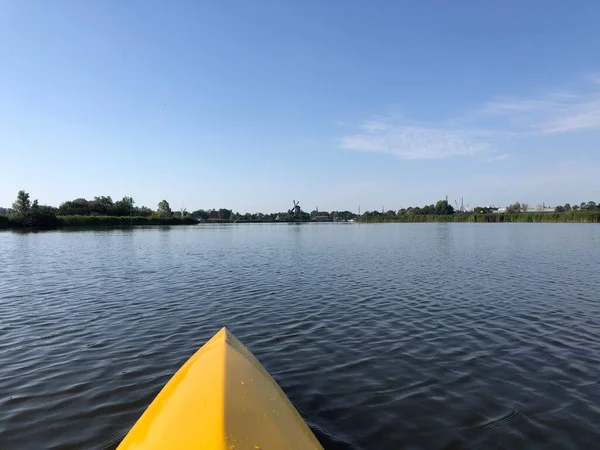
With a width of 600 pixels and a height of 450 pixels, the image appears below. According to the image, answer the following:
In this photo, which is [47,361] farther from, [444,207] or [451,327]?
[444,207]

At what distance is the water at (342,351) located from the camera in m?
4.51

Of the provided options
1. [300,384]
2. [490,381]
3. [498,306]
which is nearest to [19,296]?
[300,384]

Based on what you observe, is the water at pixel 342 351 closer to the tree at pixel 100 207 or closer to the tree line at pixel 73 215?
the tree line at pixel 73 215

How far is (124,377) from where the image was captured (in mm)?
5840

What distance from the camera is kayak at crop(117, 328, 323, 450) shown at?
9.49 feet

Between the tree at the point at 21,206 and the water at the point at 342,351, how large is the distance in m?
71.9

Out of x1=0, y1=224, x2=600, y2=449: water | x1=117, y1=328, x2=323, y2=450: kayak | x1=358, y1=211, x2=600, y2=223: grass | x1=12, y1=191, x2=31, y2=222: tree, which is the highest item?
x1=12, y1=191, x2=31, y2=222: tree

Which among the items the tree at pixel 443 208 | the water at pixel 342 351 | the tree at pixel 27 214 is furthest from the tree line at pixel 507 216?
the tree at pixel 27 214

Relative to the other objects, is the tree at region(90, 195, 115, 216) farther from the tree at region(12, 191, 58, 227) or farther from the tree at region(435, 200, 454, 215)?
the tree at region(435, 200, 454, 215)

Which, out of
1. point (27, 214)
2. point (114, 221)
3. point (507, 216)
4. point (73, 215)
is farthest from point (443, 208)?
point (27, 214)

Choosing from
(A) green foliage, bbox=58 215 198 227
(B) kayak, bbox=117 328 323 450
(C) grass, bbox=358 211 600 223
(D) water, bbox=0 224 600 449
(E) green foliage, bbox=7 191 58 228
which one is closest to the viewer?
(B) kayak, bbox=117 328 323 450

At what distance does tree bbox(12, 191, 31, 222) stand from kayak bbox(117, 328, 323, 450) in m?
86.6

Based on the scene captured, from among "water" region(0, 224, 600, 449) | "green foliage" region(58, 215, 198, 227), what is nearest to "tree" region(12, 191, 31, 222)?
"green foliage" region(58, 215, 198, 227)

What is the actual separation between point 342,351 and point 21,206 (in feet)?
287
